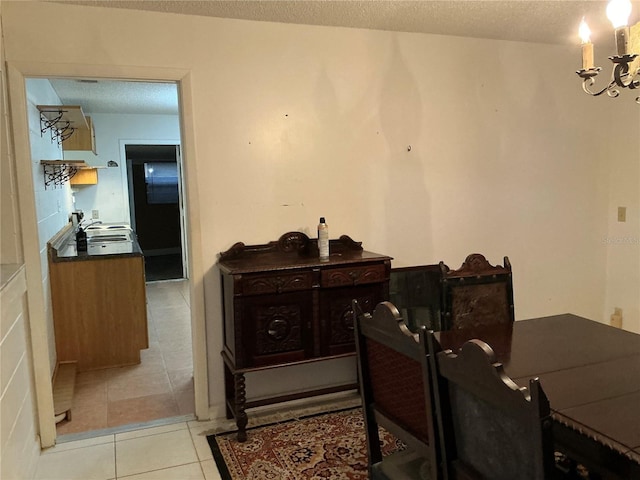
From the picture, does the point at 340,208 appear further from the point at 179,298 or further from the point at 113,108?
the point at 113,108

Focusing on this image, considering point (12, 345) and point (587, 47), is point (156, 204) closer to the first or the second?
point (12, 345)

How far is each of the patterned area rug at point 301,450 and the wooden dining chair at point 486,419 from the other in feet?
3.84

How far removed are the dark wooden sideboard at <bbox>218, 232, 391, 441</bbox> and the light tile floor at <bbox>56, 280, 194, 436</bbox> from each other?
581 mm

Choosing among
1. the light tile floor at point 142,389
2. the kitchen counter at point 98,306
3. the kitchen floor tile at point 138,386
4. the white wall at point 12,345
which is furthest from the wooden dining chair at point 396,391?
the kitchen counter at point 98,306

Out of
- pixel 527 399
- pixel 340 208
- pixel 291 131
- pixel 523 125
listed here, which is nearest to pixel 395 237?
pixel 340 208

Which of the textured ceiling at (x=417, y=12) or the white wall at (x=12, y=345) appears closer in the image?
the white wall at (x=12, y=345)

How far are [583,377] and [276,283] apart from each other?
149cm

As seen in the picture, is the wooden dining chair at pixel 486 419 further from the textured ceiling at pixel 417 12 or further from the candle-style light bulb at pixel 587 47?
the textured ceiling at pixel 417 12

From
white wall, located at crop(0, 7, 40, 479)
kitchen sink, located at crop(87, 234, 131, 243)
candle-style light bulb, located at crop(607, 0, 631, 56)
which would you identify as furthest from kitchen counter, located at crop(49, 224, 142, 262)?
candle-style light bulb, located at crop(607, 0, 631, 56)

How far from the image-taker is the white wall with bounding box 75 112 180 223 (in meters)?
6.77

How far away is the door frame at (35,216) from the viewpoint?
8.37ft

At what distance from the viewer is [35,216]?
2.63 meters

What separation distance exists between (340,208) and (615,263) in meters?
2.25

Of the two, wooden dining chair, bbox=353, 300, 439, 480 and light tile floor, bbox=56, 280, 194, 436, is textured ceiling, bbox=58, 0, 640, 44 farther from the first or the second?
light tile floor, bbox=56, 280, 194, 436
